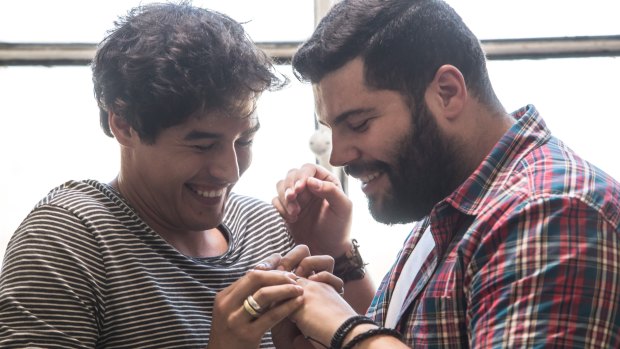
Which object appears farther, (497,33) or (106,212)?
(497,33)

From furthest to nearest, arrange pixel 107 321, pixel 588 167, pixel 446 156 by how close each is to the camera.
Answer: pixel 446 156, pixel 107 321, pixel 588 167

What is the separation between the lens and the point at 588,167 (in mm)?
1339

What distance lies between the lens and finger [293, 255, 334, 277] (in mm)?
1595

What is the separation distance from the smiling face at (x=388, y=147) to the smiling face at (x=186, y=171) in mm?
180

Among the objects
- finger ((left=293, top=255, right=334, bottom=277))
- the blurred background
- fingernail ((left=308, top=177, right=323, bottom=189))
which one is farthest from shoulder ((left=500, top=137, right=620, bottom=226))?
the blurred background

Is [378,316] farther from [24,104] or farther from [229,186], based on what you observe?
[24,104]

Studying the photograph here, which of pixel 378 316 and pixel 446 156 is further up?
pixel 446 156

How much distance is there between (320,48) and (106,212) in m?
0.50

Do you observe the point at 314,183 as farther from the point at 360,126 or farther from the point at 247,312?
the point at 247,312

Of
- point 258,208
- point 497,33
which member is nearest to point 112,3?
point 258,208

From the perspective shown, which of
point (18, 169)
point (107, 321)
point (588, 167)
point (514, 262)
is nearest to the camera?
point (514, 262)

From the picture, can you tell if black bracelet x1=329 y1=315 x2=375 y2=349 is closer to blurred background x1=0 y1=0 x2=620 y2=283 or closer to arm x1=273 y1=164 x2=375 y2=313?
arm x1=273 y1=164 x2=375 y2=313

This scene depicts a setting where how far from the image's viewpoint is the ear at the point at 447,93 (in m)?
1.57

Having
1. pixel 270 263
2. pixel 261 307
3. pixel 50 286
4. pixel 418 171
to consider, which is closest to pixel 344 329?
pixel 261 307
